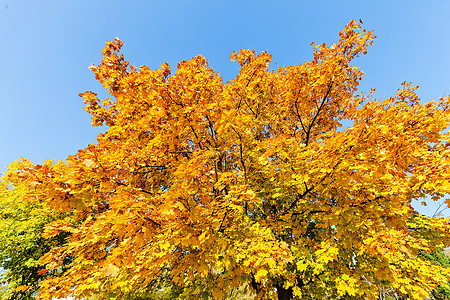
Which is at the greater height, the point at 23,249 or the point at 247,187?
the point at 23,249

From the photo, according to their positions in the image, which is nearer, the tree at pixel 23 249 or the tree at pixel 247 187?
the tree at pixel 247 187

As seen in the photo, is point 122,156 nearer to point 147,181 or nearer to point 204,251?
point 147,181

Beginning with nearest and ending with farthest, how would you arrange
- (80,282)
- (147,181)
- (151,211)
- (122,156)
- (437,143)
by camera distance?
(151,211) < (80,282) < (122,156) < (147,181) < (437,143)

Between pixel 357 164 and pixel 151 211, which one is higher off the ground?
pixel 357 164

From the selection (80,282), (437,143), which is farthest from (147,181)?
(437,143)

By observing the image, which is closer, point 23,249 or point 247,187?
point 247,187

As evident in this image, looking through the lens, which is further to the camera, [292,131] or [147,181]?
[292,131]

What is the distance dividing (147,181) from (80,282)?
2.54 meters

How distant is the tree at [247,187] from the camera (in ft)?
10.2

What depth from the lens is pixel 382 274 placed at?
411cm

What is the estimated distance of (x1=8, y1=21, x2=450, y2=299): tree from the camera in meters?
3.12

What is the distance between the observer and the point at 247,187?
160 inches

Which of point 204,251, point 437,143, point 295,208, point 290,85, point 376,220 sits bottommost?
point 204,251

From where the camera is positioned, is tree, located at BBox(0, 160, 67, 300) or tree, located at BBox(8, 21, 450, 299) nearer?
tree, located at BBox(8, 21, 450, 299)
